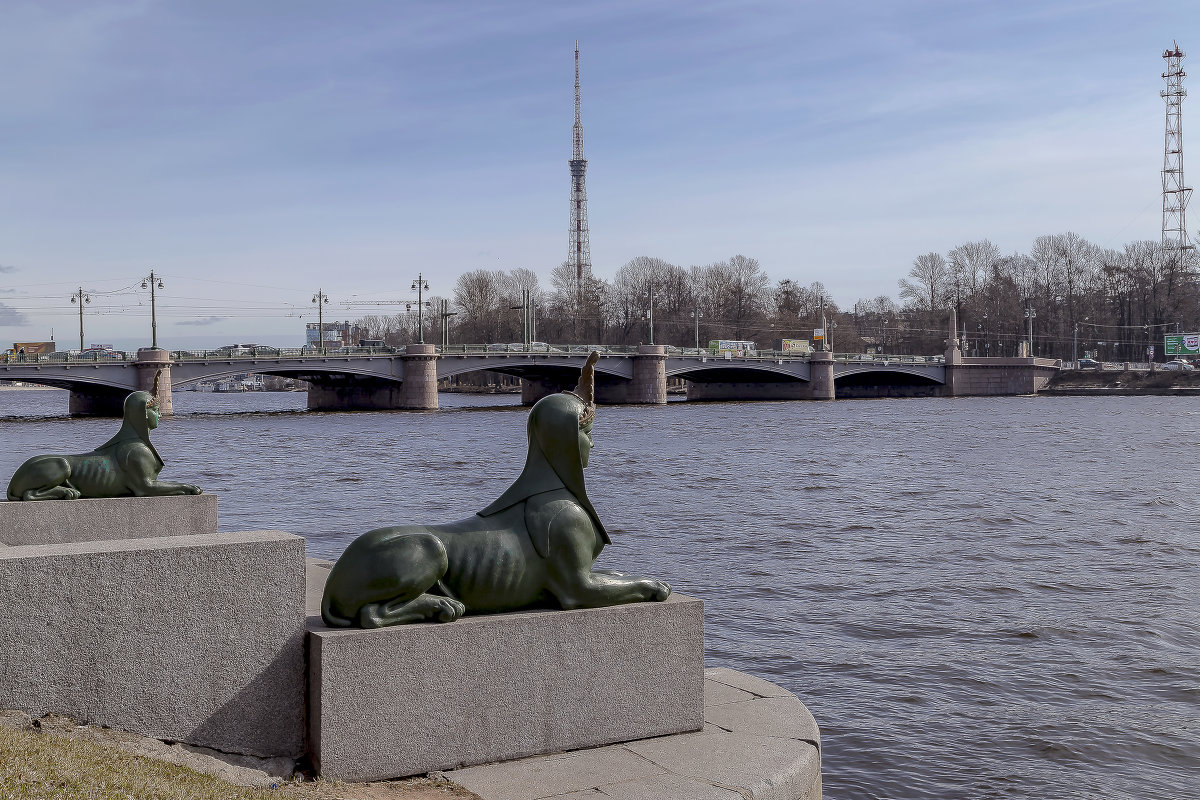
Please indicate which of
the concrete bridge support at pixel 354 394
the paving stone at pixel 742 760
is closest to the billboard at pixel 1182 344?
the concrete bridge support at pixel 354 394

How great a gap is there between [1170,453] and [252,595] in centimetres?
2783

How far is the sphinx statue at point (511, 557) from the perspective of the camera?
4121 millimetres

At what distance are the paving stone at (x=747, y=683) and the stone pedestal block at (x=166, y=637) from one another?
1998 mm

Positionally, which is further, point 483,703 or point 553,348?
point 553,348

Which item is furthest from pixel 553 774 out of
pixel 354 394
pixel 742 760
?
pixel 354 394

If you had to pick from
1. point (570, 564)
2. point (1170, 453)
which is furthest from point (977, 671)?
point (1170, 453)

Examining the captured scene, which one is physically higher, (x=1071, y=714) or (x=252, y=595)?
(x=252, y=595)

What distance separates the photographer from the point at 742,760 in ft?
13.4

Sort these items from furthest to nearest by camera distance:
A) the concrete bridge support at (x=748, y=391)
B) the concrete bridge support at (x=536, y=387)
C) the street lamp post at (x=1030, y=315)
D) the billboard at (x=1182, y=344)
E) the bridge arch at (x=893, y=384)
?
the street lamp post at (x=1030, y=315)
the billboard at (x=1182, y=344)
the bridge arch at (x=893, y=384)
the concrete bridge support at (x=748, y=391)
the concrete bridge support at (x=536, y=387)

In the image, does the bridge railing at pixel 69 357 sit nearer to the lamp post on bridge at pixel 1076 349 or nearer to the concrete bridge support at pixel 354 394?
the concrete bridge support at pixel 354 394

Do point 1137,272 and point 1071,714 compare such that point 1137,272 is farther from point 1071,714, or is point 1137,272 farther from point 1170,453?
point 1071,714

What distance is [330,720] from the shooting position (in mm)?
3939

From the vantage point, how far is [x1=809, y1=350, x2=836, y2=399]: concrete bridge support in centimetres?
6750

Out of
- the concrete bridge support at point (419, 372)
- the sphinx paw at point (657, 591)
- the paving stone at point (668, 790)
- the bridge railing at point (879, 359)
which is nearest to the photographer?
the paving stone at point (668, 790)
